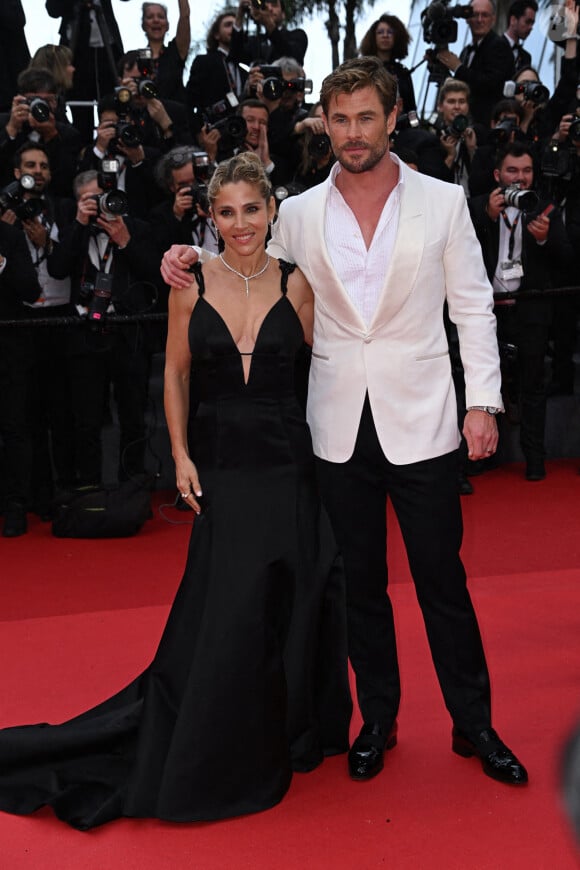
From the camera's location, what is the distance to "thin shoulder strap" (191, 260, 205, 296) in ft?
8.73

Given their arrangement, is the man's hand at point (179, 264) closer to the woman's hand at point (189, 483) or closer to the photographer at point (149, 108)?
the woman's hand at point (189, 483)

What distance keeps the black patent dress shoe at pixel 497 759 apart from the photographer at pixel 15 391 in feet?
9.48

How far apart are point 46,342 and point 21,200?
0.68 m

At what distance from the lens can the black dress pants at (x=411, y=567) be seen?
2.61 m

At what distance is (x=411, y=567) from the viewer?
2676 millimetres

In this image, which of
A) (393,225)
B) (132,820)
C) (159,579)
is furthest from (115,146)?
(132,820)

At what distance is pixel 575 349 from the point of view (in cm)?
662

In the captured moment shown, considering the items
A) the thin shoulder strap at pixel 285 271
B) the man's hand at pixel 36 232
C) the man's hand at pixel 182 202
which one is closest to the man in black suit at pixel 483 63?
the man's hand at pixel 182 202

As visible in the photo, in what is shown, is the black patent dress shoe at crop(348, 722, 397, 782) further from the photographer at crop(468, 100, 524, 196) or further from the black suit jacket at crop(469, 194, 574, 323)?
the photographer at crop(468, 100, 524, 196)

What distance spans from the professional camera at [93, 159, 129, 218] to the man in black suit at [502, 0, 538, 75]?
327 cm

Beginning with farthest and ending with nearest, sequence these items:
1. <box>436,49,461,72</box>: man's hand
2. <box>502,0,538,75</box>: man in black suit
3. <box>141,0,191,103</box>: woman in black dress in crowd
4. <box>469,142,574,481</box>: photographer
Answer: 1. <box>502,0,538,75</box>: man in black suit
2. <box>436,49,461,72</box>: man's hand
3. <box>141,0,191,103</box>: woman in black dress in crowd
4. <box>469,142,574,481</box>: photographer

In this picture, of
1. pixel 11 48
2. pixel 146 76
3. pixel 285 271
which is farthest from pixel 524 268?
pixel 11 48

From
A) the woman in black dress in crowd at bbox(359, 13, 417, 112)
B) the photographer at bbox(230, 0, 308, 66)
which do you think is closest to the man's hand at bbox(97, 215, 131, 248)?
the photographer at bbox(230, 0, 308, 66)

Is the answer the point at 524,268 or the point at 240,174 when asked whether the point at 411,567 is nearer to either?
the point at 240,174
